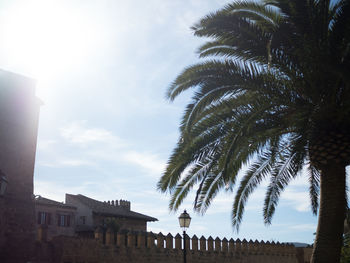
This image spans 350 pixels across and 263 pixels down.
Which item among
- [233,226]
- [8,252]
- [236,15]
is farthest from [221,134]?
[8,252]

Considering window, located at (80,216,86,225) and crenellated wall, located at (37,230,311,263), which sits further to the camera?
window, located at (80,216,86,225)

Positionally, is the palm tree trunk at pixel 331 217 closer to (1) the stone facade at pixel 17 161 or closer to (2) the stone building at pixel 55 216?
(1) the stone facade at pixel 17 161

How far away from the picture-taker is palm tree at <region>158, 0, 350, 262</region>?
853 cm

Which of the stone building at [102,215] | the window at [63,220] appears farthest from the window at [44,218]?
the stone building at [102,215]

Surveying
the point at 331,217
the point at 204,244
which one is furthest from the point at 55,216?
the point at 331,217

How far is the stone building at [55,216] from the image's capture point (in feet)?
98.1

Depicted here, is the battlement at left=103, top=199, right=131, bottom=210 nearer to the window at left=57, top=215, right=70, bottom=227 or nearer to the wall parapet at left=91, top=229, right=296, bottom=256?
the window at left=57, top=215, right=70, bottom=227

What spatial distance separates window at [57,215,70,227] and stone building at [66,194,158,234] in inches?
36.3

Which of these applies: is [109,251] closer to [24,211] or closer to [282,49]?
[24,211]

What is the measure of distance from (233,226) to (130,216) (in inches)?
→ 917

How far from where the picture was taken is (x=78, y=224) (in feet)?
108

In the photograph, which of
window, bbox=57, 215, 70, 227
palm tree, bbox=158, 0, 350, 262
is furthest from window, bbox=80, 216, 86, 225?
palm tree, bbox=158, 0, 350, 262

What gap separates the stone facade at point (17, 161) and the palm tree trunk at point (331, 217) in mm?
9925

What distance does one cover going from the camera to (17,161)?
1547cm
